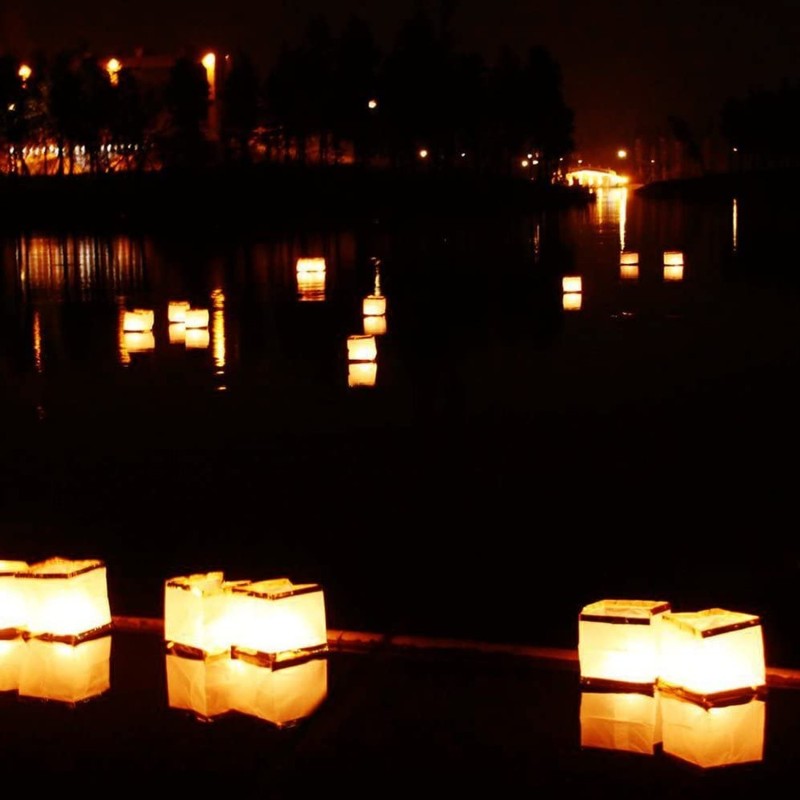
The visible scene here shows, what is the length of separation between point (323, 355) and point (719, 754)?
36.9 feet

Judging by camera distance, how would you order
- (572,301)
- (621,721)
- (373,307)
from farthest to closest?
(572,301), (373,307), (621,721)

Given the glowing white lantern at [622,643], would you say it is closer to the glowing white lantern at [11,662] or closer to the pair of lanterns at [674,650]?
the pair of lanterns at [674,650]

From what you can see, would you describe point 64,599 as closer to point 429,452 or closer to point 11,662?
point 11,662

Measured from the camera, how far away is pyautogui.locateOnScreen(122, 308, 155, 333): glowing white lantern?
17891 mm

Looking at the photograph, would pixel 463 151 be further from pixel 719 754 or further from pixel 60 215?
pixel 719 754

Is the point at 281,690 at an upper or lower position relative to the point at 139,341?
lower

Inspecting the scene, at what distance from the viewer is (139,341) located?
1714 centimetres

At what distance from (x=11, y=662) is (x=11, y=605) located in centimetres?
34

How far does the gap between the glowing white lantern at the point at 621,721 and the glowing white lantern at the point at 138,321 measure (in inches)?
522

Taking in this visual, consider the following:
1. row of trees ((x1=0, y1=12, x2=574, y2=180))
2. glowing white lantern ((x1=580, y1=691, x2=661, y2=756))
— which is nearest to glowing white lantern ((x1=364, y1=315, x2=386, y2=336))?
glowing white lantern ((x1=580, y1=691, x2=661, y2=756))

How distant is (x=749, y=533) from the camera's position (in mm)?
8188

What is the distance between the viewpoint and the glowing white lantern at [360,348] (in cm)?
1507

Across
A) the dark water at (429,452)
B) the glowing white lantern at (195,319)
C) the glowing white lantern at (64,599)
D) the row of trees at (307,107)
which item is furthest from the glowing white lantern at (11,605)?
the row of trees at (307,107)

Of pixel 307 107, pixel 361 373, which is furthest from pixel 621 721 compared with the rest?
pixel 307 107
